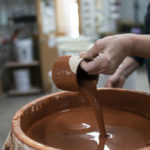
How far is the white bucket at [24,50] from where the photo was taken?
129 inches

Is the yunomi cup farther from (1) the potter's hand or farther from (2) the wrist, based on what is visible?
(1) the potter's hand

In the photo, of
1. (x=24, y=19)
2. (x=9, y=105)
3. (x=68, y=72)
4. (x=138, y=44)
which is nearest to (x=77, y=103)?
(x=68, y=72)

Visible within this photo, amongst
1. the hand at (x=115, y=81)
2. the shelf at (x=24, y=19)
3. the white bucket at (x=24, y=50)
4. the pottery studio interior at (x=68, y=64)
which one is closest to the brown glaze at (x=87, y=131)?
the pottery studio interior at (x=68, y=64)

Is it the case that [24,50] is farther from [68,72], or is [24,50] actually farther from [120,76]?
[68,72]

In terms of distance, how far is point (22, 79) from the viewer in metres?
3.39

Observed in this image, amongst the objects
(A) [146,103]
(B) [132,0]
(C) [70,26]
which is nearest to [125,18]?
(B) [132,0]

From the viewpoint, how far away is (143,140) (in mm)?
851

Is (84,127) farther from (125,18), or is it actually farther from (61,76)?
(125,18)

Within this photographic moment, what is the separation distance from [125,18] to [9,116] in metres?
2.46

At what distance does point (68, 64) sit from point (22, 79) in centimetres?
267

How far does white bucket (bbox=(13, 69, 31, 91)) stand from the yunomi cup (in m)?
2.57

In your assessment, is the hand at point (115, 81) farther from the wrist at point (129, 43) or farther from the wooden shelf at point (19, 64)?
the wooden shelf at point (19, 64)

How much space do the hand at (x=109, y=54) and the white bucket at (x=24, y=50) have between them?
2612 mm

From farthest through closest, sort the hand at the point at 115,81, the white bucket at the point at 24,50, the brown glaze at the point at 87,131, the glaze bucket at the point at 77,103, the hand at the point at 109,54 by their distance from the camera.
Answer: the white bucket at the point at 24,50
the hand at the point at 115,81
the glaze bucket at the point at 77,103
the brown glaze at the point at 87,131
the hand at the point at 109,54
